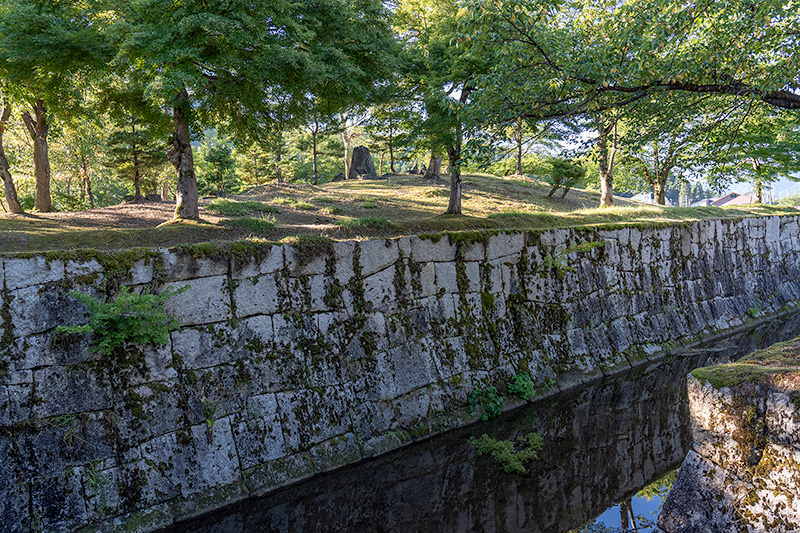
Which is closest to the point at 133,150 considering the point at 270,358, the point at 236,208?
the point at 236,208

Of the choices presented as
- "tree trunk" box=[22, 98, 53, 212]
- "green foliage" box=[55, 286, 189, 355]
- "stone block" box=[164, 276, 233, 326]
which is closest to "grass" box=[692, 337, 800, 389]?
"stone block" box=[164, 276, 233, 326]

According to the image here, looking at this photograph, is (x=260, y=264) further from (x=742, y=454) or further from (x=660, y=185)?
A: (x=660, y=185)

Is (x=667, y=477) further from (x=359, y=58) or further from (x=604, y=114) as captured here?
(x=359, y=58)

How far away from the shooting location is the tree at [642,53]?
253 inches

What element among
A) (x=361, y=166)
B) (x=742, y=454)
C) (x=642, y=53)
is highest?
(x=361, y=166)

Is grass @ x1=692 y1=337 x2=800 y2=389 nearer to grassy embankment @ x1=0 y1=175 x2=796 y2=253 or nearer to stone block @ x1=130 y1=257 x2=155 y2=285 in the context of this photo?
stone block @ x1=130 y1=257 x2=155 y2=285

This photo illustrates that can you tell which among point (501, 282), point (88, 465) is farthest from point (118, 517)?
point (501, 282)

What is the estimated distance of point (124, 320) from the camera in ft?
18.8

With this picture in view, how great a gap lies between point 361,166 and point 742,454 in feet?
102

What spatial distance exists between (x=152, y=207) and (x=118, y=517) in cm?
1298

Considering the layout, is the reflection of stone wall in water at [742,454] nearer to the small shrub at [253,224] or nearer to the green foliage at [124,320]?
the green foliage at [124,320]

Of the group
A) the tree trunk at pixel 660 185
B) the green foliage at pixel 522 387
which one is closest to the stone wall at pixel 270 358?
the green foliage at pixel 522 387

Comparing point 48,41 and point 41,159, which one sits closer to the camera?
point 48,41

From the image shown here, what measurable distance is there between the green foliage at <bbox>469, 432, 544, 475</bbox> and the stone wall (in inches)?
25.9
